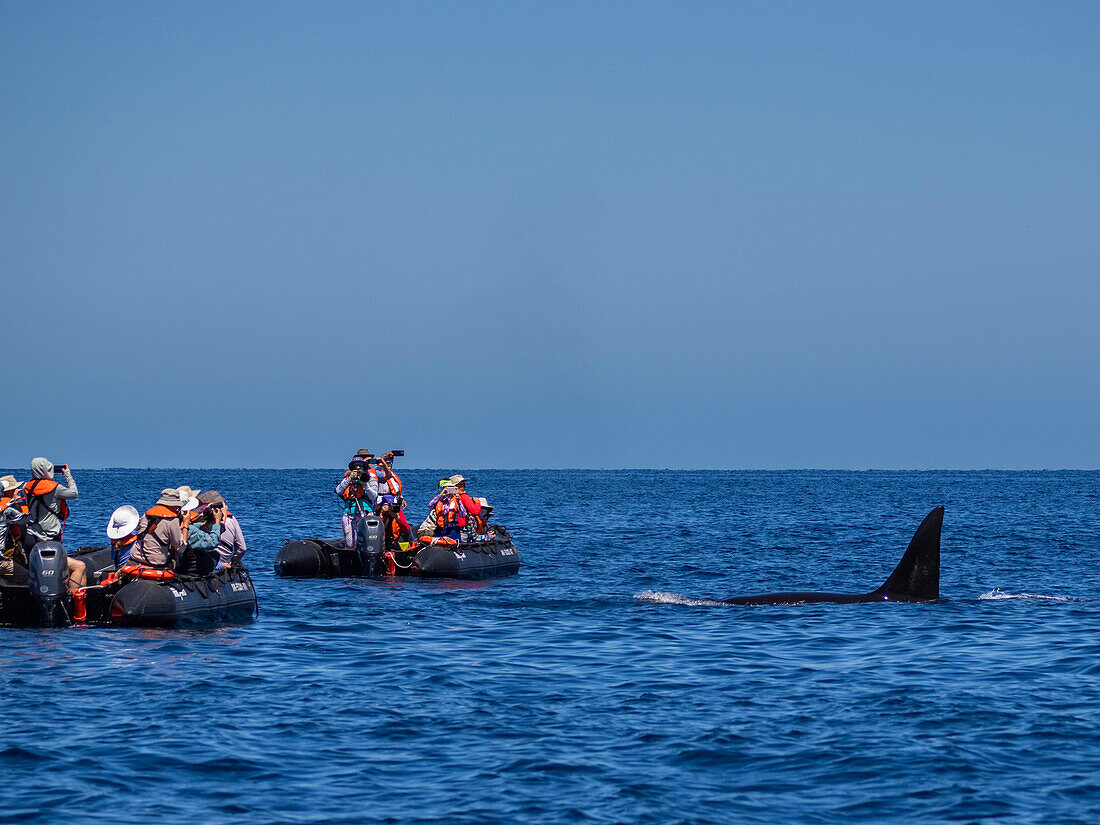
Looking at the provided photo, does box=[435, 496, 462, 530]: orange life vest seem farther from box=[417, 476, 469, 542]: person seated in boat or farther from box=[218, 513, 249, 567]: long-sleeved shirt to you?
box=[218, 513, 249, 567]: long-sleeved shirt

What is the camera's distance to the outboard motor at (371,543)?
29.9 m

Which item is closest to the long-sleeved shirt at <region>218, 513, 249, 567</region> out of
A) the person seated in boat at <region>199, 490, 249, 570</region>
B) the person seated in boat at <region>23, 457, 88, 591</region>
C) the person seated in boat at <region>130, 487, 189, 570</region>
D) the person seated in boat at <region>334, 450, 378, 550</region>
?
the person seated in boat at <region>199, 490, 249, 570</region>

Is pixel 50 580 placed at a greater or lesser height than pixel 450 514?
lesser

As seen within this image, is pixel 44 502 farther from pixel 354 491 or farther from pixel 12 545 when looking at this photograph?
pixel 354 491

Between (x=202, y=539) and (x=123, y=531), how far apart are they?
A: 4.20 ft

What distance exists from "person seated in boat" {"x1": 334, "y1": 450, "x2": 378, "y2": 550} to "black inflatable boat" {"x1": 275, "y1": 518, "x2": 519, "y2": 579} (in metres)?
0.50

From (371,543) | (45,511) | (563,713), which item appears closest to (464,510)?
(371,543)

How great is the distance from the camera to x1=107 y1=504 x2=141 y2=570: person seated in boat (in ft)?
67.2

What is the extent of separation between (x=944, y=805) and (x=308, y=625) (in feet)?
44.7

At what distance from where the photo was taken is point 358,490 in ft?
99.4

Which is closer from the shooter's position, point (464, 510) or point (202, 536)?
point (202, 536)

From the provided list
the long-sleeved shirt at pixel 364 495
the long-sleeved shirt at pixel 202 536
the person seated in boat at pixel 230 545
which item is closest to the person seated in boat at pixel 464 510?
the long-sleeved shirt at pixel 364 495

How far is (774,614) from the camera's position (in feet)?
73.7

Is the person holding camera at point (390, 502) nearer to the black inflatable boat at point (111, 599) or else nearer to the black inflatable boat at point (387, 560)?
the black inflatable boat at point (387, 560)
